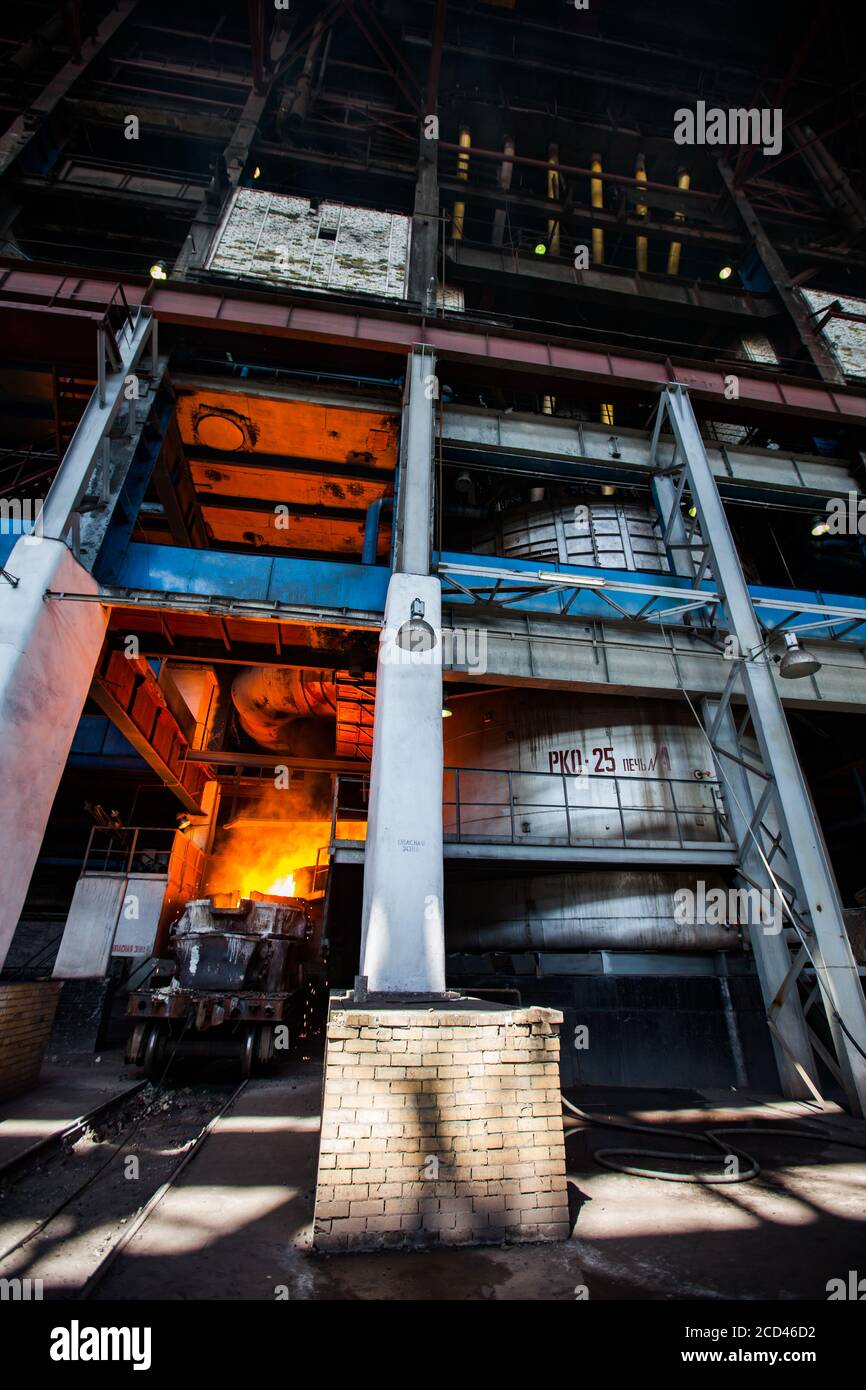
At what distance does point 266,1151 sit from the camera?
506 cm

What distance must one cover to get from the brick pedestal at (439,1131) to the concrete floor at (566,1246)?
0.15 meters

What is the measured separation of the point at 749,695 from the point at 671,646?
1939 mm

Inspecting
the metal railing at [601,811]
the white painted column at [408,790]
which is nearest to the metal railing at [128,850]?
the metal railing at [601,811]

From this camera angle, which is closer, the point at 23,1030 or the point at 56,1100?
the point at 56,1100

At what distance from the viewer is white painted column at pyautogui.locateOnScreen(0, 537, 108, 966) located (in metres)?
6.91

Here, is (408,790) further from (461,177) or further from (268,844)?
(461,177)

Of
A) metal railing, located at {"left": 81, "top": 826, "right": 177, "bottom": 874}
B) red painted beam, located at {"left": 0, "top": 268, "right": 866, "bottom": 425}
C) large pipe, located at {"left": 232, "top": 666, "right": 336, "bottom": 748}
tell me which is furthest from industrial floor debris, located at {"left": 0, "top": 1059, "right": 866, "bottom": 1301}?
red painted beam, located at {"left": 0, "top": 268, "right": 866, "bottom": 425}

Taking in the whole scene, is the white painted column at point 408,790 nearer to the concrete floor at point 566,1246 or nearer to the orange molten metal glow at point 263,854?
the concrete floor at point 566,1246

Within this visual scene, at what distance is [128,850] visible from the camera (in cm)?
1366

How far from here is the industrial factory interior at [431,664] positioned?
11.9 ft

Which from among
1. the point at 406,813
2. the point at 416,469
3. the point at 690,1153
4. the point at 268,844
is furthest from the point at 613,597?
the point at 268,844

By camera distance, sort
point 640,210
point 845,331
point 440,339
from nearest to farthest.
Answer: point 440,339, point 845,331, point 640,210

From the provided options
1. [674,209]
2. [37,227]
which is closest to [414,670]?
[37,227]

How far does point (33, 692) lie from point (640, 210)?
23838 millimetres
